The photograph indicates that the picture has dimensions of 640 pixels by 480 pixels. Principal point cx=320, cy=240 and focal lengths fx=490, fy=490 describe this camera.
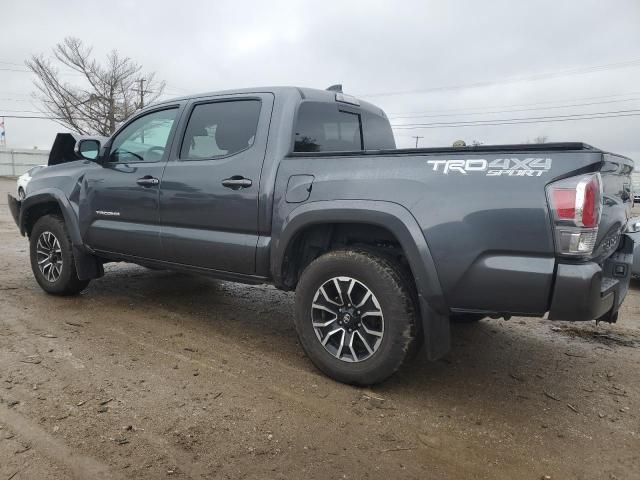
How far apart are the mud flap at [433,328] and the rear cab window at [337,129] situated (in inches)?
59.7

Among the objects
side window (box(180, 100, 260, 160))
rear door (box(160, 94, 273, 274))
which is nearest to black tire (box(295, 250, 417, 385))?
rear door (box(160, 94, 273, 274))

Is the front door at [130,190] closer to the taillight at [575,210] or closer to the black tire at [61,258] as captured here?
the black tire at [61,258]

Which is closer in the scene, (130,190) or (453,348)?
(453,348)

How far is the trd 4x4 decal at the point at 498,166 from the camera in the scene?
2475 mm

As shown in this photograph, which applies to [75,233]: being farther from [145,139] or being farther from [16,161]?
[16,161]

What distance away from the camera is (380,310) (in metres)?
2.96

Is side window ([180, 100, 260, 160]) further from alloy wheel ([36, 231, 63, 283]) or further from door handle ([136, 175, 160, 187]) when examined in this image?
alloy wheel ([36, 231, 63, 283])

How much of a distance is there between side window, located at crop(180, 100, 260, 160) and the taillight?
2.11m

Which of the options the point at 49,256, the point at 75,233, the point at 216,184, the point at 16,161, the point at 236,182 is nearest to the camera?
the point at 236,182

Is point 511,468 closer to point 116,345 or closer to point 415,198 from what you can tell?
point 415,198

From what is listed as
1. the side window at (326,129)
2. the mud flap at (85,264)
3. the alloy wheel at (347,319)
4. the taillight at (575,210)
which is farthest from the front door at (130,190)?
the taillight at (575,210)

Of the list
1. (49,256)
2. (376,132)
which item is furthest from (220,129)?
(49,256)

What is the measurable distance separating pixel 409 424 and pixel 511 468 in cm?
57

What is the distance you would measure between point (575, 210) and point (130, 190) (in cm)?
347
